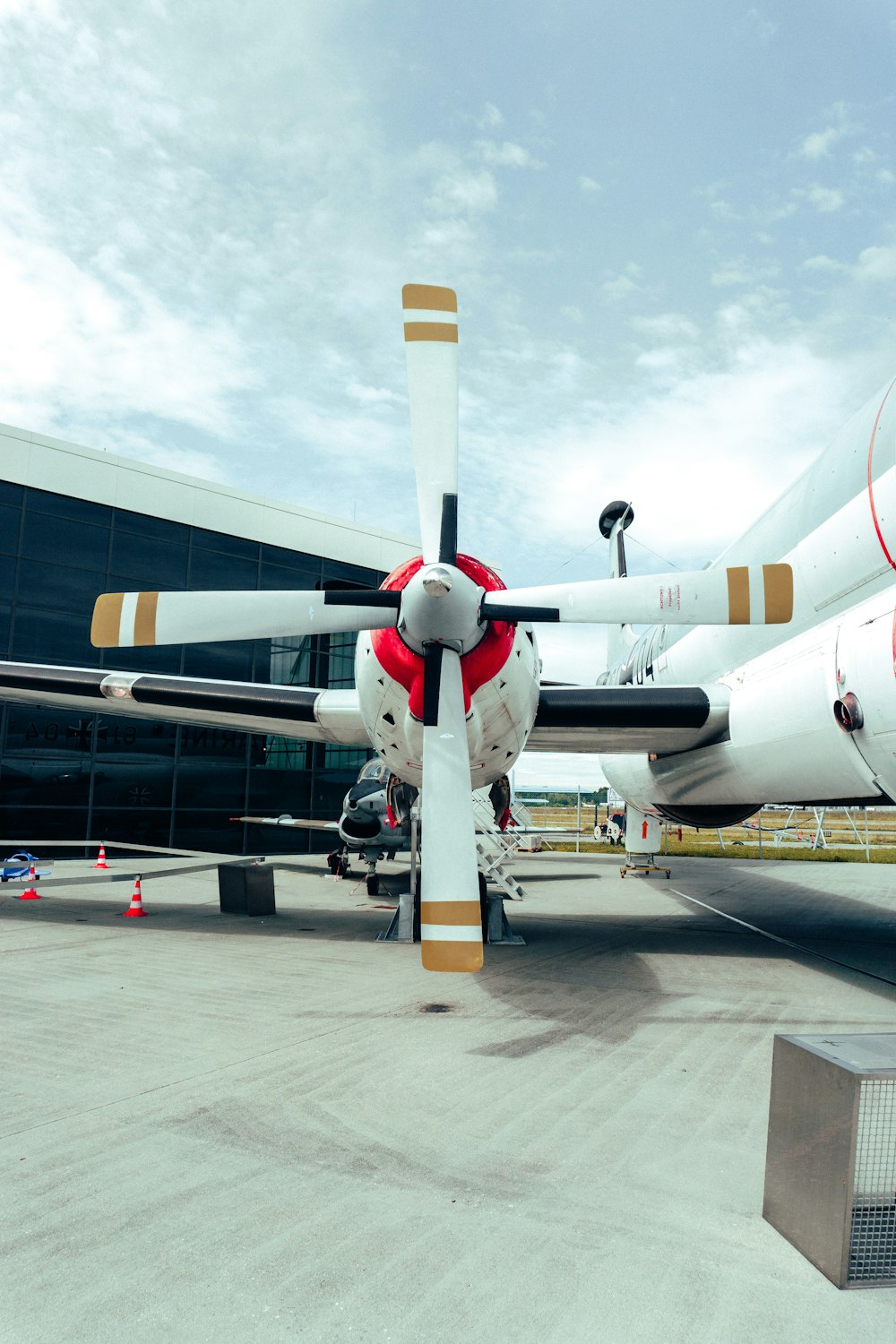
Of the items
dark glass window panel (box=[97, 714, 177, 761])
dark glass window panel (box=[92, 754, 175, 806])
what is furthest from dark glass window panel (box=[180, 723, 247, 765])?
dark glass window panel (box=[92, 754, 175, 806])

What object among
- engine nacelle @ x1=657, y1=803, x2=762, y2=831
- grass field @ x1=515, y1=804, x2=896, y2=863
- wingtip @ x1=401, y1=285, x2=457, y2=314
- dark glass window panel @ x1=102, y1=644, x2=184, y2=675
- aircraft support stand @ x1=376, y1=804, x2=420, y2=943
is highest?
wingtip @ x1=401, y1=285, x2=457, y2=314

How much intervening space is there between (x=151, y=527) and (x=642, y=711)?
→ 16.4 meters

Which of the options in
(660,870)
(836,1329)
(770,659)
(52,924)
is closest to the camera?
(836,1329)

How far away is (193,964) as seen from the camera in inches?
336

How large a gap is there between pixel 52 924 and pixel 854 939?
11.1m

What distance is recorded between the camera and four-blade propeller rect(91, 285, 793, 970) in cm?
685

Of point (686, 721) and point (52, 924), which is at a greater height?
point (686, 721)

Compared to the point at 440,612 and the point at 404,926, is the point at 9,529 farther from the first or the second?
the point at 440,612

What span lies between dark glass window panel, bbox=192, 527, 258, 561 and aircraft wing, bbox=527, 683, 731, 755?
50.1 feet

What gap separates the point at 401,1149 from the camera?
4051 millimetres

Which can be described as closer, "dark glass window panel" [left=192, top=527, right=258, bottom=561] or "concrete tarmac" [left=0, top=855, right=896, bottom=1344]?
"concrete tarmac" [left=0, top=855, right=896, bottom=1344]

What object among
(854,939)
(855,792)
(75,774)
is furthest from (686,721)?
(75,774)

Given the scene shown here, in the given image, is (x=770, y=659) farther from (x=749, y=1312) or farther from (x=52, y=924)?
(x=52, y=924)

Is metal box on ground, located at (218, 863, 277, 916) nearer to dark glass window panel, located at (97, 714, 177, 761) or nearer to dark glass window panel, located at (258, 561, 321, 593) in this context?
dark glass window panel, located at (97, 714, 177, 761)
